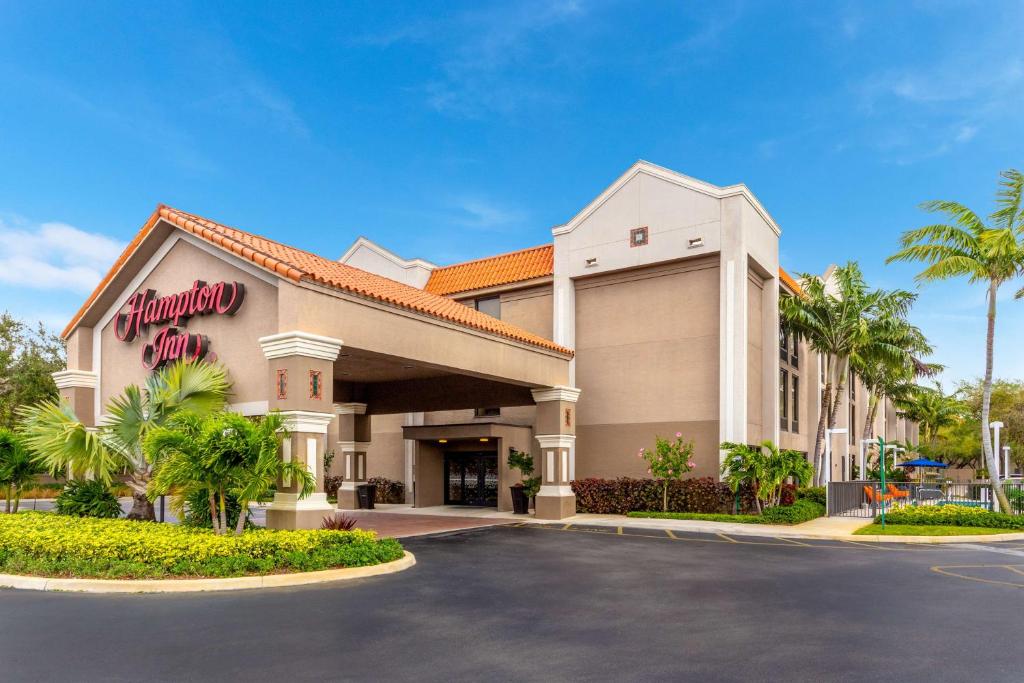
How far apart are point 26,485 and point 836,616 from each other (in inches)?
780

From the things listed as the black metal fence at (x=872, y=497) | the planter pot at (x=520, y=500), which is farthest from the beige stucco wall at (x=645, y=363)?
the black metal fence at (x=872, y=497)

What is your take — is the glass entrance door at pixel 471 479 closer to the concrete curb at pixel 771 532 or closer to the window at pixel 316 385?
the concrete curb at pixel 771 532

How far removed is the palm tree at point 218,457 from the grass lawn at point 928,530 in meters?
15.9

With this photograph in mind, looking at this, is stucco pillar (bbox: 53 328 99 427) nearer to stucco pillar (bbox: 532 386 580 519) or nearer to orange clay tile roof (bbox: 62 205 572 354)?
orange clay tile roof (bbox: 62 205 572 354)

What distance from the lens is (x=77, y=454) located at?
1662cm

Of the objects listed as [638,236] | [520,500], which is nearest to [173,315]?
[520,500]

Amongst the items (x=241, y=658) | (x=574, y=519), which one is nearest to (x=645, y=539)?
(x=574, y=519)

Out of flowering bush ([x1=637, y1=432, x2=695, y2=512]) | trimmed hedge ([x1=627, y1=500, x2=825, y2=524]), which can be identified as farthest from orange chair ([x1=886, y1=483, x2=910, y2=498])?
flowering bush ([x1=637, y1=432, x2=695, y2=512])

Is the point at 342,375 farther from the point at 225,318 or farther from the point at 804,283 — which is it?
the point at 804,283

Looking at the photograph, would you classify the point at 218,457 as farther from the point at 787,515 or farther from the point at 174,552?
the point at 787,515

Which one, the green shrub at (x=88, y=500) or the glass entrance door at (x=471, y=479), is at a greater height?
the green shrub at (x=88, y=500)

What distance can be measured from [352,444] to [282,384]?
14.4m

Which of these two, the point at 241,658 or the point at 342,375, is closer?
the point at 241,658

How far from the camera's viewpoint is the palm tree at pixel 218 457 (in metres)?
13.7
